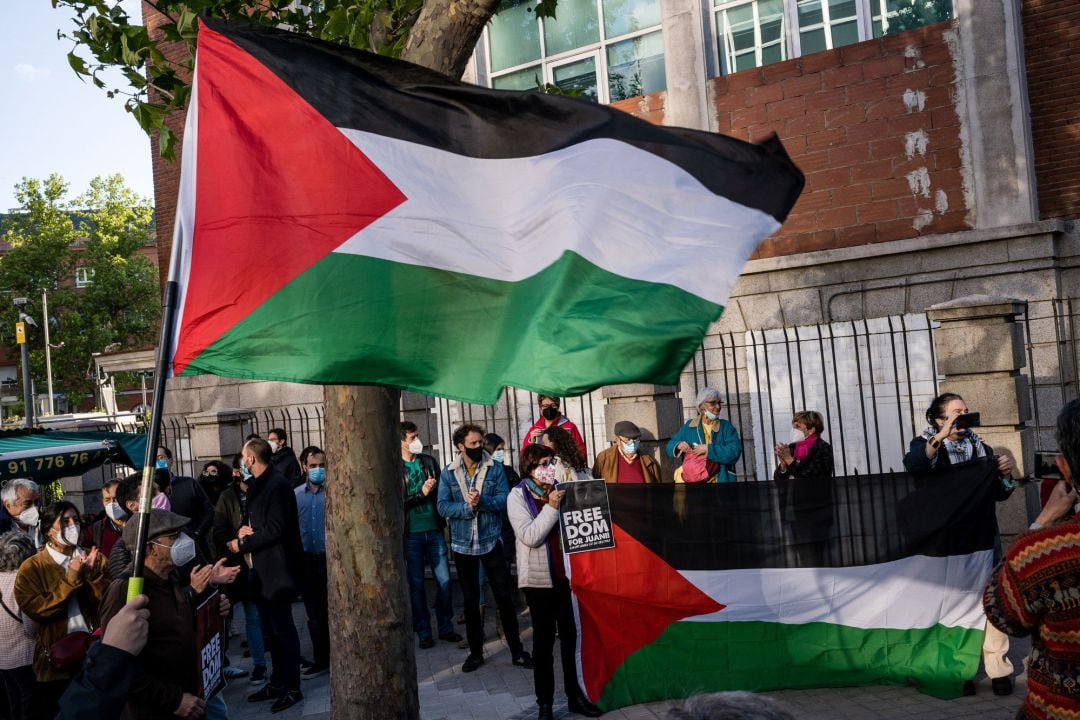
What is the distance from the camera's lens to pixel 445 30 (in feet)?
18.5

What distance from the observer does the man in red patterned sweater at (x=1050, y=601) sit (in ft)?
10.3

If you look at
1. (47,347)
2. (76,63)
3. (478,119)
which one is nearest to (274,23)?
(76,63)

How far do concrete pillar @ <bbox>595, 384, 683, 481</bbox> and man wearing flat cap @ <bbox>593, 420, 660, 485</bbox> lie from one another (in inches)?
54.2

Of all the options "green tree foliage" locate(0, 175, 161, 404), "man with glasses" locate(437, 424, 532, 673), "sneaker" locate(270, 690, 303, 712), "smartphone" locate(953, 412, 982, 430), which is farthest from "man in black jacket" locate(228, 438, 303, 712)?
"green tree foliage" locate(0, 175, 161, 404)

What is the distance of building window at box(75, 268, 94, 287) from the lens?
5694cm

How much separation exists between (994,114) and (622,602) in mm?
8916

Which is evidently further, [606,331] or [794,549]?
[794,549]

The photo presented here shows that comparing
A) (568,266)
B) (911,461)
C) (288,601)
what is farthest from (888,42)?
(568,266)

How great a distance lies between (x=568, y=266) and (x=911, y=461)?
15.6 feet

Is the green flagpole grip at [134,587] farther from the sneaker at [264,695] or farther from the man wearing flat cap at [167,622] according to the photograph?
the sneaker at [264,695]

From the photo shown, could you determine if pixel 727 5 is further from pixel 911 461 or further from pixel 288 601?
pixel 288 601

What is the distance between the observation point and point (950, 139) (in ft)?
43.9

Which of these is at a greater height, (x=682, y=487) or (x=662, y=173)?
(x=662, y=173)

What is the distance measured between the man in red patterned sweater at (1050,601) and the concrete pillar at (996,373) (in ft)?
21.4
